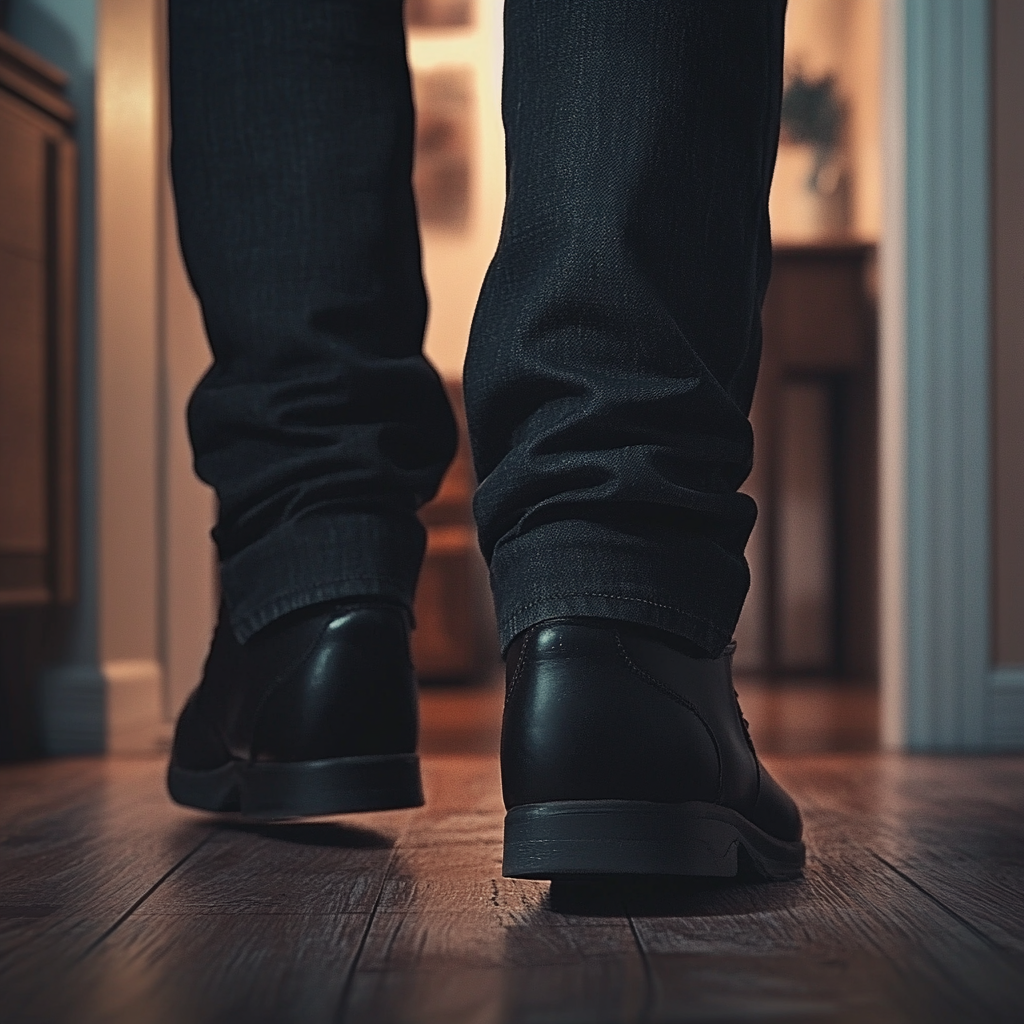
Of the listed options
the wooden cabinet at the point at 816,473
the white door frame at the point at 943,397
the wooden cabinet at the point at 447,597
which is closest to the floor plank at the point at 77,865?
the white door frame at the point at 943,397

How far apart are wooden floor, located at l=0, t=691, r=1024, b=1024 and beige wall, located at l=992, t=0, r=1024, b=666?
2.23ft

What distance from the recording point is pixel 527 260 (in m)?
0.62

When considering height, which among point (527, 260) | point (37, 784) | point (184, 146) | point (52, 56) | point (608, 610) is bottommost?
point (37, 784)

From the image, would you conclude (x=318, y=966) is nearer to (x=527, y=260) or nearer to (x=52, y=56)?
(x=527, y=260)

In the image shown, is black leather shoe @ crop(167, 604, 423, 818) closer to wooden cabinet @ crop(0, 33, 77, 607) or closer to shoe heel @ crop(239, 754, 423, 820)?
shoe heel @ crop(239, 754, 423, 820)

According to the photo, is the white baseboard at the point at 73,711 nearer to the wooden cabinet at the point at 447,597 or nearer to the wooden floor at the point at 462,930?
the wooden floor at the point at 462,930

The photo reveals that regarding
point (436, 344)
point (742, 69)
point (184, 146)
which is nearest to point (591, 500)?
point (742, 69)

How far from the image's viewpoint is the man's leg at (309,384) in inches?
29.7

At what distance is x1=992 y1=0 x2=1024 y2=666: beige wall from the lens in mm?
1523

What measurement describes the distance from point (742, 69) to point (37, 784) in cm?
88

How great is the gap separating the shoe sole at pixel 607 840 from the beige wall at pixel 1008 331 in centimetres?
105

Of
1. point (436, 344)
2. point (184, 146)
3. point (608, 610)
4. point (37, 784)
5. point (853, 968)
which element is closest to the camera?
point (853, 968)

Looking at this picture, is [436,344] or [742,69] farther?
[436,344]

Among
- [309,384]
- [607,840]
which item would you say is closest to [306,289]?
[309,384]
